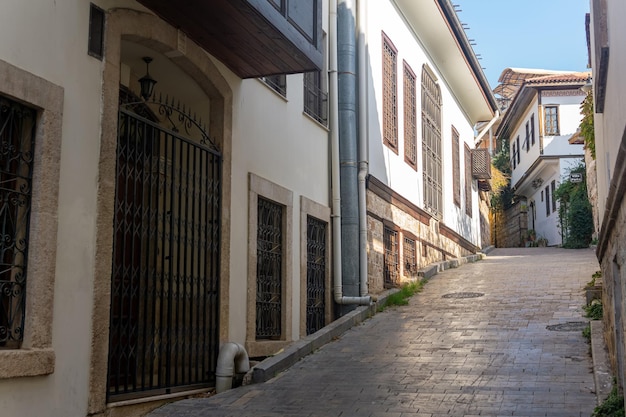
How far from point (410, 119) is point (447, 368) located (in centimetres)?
941

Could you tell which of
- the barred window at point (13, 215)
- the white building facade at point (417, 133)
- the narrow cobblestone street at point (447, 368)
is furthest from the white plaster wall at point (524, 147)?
the barred window at point (13, 215)

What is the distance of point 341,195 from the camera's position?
13.1 meters

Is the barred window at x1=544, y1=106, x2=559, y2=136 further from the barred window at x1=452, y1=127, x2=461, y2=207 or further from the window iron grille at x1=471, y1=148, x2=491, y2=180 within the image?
the barred window at x1=452, y1=127, x2=461, y2=207

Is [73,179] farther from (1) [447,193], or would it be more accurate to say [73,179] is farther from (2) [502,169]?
(2) [502,169]

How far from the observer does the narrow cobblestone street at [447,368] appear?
735cm

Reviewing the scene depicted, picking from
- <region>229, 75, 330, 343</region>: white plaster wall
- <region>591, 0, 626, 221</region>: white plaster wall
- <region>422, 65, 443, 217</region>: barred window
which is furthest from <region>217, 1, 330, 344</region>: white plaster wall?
<region>422, 65, 443, 217</region>: barred window

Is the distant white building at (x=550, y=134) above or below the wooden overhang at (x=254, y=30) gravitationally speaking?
above

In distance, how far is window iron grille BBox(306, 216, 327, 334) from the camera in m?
11.7

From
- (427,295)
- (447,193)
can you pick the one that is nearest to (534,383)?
(427,295)

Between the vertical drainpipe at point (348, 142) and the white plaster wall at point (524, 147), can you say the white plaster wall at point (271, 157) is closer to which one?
the vertical drainpipe at point (348, 142)

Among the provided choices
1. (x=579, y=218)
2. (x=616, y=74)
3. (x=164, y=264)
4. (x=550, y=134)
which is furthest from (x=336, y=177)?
(x=550, y=134)

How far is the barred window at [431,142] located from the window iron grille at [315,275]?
6601 mm

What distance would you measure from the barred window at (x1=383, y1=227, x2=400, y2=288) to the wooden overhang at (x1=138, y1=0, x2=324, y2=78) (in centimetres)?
624

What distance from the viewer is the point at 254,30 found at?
8.03 metres
